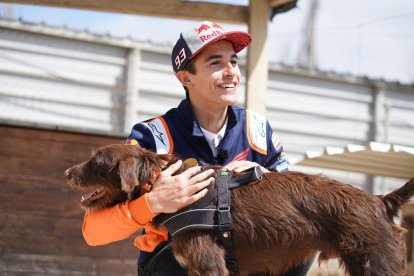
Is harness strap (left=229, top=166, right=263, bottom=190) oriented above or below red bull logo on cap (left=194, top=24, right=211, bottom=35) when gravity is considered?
below

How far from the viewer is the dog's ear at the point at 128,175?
2.89m

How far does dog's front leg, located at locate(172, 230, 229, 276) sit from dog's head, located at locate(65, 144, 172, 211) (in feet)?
1.01

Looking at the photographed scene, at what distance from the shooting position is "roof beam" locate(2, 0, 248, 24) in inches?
241

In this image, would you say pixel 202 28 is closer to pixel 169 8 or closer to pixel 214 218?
pixel 214 218

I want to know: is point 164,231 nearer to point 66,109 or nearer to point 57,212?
point 57,212

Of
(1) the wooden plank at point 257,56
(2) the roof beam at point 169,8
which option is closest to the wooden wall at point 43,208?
(2) the roof beam at point 169,8

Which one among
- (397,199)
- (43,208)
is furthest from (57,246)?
(397,199)

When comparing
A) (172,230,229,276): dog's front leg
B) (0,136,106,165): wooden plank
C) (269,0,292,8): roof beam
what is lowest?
(0,136,106,165): wooden plank

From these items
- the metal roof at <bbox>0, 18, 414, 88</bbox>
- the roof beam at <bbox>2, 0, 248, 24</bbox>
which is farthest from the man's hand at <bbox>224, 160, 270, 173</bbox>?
the metal roof at <bbox>0, 18, 414, 88</bbox>

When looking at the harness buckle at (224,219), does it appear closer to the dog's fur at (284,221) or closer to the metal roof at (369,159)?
the dog's fur at (284,221)

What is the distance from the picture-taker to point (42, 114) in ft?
34.2

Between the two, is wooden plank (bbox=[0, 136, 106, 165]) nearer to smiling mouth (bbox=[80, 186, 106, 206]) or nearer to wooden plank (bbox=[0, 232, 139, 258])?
wooden plank (bbox=[0, 232, 139, 258])

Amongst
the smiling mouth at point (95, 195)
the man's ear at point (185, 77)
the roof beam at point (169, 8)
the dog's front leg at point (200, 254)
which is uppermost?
the roof beam at point (169, 8)

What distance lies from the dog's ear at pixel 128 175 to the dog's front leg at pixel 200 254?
0.92ft
